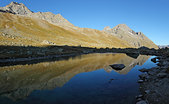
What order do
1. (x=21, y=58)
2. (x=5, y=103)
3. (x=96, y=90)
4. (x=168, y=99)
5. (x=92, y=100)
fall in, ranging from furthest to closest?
(x=21, y=58) < (x=96, y=90) < (x=92, y=100) < (x=5, y=103) < (x=168, y=99)

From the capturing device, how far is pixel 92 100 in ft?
44.8

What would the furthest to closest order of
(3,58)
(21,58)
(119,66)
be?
(21,58) → (3,58) → (119,66)

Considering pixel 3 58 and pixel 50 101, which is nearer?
pixel 50 101

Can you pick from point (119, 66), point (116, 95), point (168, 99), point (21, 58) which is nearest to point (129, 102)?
point (116, 95)

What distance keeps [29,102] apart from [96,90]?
8.74m

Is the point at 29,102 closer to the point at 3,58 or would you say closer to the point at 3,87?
the point at 3,87

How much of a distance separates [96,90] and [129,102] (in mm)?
5072

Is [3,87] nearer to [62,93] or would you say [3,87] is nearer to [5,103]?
[5,103]

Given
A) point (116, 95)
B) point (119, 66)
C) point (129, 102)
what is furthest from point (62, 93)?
point (119, 66)

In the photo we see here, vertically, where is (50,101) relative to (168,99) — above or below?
below

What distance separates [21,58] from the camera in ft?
139

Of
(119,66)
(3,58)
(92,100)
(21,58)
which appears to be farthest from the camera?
(21,58)

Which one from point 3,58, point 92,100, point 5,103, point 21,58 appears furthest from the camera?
point 21,58

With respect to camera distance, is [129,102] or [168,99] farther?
[129,102]
